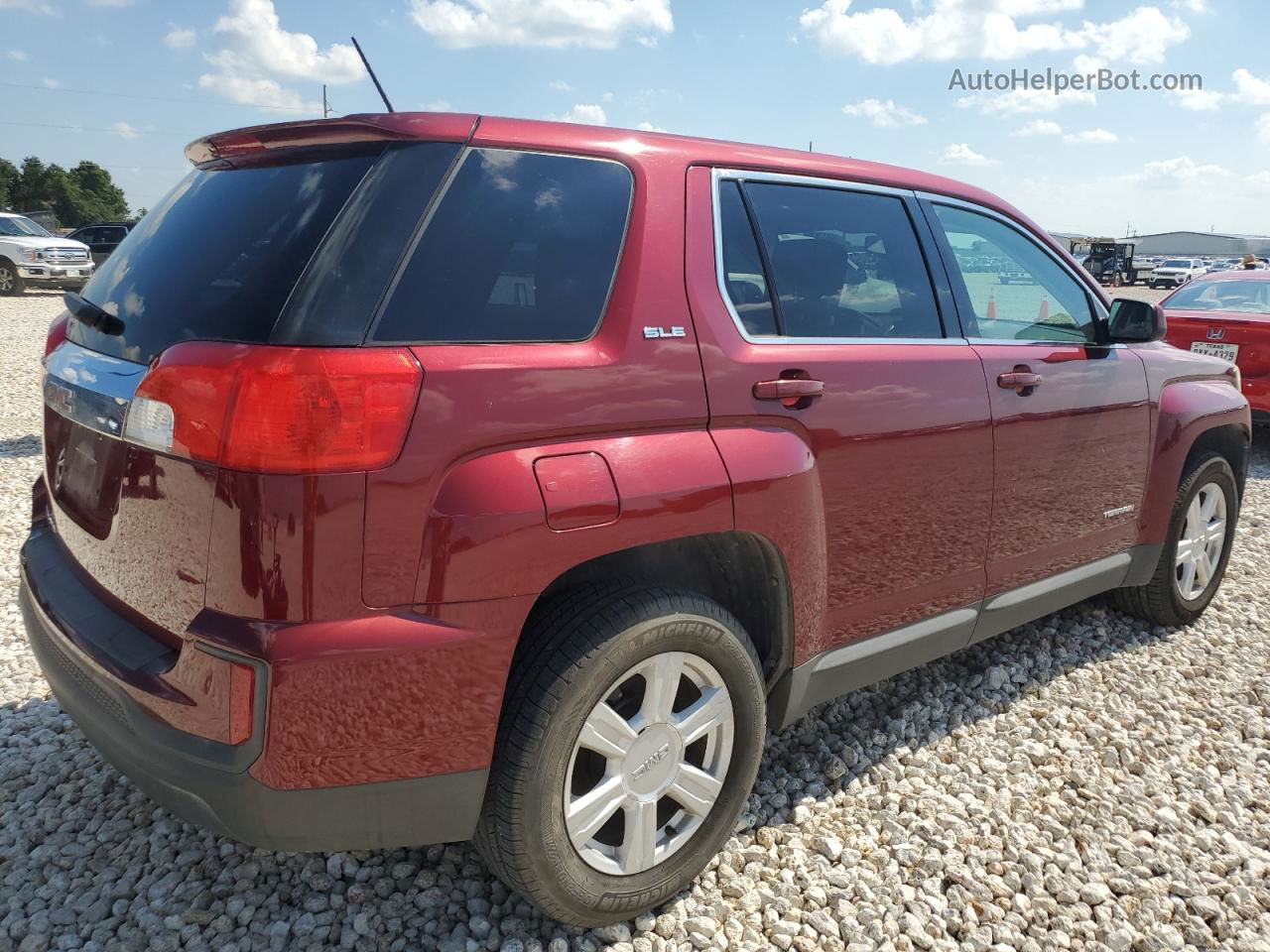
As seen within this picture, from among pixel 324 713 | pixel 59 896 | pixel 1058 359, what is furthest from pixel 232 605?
pixel 1058 359

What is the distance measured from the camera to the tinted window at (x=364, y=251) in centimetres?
173

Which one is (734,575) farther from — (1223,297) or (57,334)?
(1223,297)

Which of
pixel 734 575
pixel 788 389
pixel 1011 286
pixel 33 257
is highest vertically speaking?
pixel 1011 286

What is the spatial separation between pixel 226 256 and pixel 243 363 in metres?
0.40

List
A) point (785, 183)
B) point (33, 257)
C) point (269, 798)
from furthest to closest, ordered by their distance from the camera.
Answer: point (33, 257), point (785, 183), point (269, 798)

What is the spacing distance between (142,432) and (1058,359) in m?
2.88

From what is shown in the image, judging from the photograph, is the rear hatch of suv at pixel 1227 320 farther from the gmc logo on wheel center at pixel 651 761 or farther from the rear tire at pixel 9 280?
the rear tire at pixel 9 280

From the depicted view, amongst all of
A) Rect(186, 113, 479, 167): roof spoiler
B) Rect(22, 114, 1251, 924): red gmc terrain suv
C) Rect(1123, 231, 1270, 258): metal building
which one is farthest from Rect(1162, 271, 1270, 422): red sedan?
Rect(1123, 231, 1270, 258): metal building

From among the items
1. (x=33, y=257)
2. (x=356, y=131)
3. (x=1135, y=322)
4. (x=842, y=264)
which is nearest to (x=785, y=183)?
(x=842, y=264)

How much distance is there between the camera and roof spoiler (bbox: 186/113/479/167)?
1896 millimetres

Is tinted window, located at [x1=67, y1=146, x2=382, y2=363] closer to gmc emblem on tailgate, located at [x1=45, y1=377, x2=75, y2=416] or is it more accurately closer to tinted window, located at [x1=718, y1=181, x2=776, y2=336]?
gmc emblem on tailgate, located at [x1=45, y1=377, x2=75, y2=416]

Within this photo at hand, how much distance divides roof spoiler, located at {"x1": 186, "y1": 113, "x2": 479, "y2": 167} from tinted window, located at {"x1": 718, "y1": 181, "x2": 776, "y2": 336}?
711 millimetres

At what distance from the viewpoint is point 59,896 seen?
7.73ft

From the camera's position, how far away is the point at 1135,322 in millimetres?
3498
